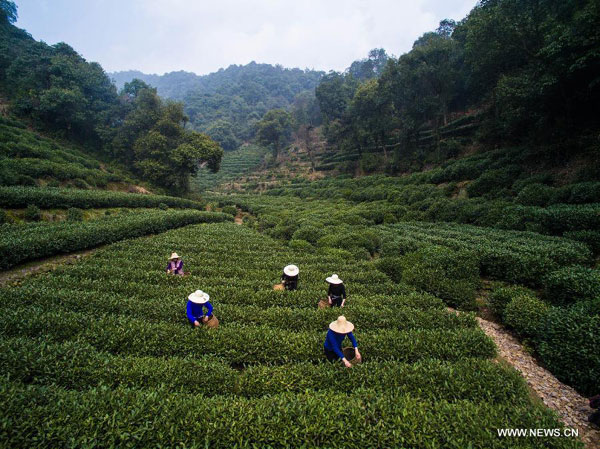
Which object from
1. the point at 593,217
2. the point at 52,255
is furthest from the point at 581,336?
the point at 52,255

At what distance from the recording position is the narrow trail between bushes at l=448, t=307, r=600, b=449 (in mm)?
5642

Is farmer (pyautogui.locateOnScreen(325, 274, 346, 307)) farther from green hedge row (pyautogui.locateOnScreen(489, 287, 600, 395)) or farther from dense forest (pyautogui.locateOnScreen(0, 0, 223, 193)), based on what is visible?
dense forest (pyautogui.locateOnScreen(0, 0, 223, 193))

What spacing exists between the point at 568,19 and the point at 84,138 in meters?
58.2

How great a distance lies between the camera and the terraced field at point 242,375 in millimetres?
4629

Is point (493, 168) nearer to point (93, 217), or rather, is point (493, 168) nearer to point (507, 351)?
point (507, 351)

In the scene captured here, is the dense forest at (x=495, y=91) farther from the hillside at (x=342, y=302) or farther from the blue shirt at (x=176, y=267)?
the blue shirt at (x=176, y=267)

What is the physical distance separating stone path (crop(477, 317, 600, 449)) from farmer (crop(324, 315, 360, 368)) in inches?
186

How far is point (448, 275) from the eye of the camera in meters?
11.8

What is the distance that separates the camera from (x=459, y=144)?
121 feet

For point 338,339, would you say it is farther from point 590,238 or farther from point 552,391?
point 590,238

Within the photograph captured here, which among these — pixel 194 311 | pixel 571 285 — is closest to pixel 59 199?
pixel 194 311

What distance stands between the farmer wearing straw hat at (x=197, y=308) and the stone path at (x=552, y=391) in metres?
9.14

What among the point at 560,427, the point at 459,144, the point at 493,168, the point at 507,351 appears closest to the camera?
the point at 560,427

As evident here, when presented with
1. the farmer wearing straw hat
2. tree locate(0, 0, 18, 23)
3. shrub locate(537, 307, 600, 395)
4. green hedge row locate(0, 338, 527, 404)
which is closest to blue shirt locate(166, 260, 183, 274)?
the farmer wearing straw hat
